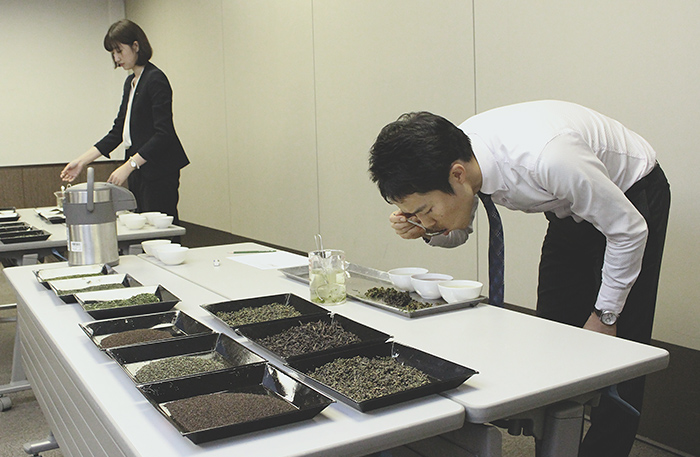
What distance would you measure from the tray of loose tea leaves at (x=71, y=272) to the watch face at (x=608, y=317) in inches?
57.9

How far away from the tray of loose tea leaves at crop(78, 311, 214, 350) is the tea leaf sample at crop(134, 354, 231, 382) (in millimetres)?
127

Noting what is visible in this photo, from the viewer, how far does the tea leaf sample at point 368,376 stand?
44.3 inches

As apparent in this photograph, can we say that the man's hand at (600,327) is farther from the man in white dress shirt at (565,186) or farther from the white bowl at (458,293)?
the white bowl at (458,293)

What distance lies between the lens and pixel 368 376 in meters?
1.20

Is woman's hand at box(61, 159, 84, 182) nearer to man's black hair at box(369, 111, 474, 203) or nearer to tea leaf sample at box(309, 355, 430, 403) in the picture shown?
man's black hair at box(369, 111, 474, 203)

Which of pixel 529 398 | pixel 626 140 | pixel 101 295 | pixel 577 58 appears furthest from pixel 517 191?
pixel 577 58

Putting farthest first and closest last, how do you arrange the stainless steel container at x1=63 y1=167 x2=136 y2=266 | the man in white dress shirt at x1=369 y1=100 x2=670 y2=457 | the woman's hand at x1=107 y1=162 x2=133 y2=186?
the woman's hand at x1=107 y1=162 x2=133 y2=186 < the stainless steel container at x1=63 y1=167 x2=136 y2=266 < the man in white dress shirt at x1=369 y1=100 x2=670 y2=457

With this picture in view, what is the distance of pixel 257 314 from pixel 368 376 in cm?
50

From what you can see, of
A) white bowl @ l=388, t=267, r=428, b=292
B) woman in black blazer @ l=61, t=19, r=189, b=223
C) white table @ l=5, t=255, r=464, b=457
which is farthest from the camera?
woman in black blazer @ l=61, t=19, r=189, b=223

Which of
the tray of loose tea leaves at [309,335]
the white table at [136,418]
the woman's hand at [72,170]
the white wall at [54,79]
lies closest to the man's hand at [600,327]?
the tray of loose tea leaves at [309,335]

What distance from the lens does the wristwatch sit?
1.66 metres

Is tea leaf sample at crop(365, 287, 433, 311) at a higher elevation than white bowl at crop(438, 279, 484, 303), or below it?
below

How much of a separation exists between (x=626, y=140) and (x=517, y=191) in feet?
1.15

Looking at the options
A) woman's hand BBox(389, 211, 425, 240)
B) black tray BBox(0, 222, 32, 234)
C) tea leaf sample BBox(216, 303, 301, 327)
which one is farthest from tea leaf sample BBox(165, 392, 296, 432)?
black tray BBox(0, 222, 32, 234)
